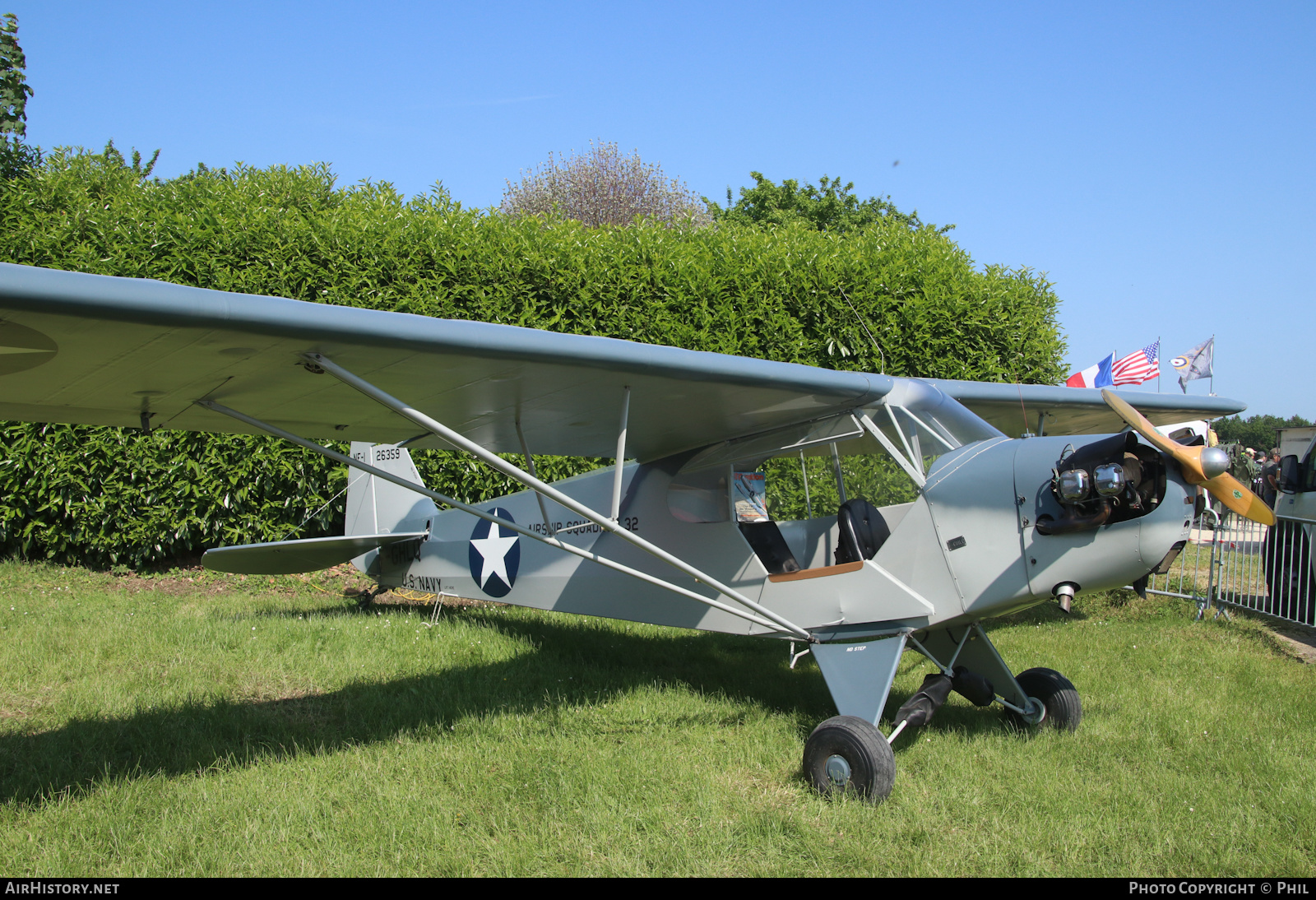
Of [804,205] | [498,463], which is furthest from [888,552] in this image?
[804,205]

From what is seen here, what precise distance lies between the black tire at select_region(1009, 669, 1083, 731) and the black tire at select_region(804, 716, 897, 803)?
1.45 m

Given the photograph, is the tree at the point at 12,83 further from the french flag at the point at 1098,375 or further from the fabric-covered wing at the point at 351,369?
the french flag at the point at 1098,375

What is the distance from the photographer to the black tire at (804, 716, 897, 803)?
3.69 metres

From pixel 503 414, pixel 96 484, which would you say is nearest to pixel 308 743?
pixel 503 414

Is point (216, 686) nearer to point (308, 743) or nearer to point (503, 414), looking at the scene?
point (308, 743)

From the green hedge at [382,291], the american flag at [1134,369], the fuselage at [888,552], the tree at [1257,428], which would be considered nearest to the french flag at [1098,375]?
the american flag at [1134,369]

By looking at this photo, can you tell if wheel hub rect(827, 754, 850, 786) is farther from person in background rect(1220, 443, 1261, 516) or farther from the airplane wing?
person in background rect(1220, 443, 1261, 516)

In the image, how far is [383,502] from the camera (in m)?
7.81

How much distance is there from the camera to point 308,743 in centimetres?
440

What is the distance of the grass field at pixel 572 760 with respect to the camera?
3166 millimetres

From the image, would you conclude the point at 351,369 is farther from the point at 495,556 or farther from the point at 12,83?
the point at 12,83

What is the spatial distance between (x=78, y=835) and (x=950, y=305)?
8.43 metres

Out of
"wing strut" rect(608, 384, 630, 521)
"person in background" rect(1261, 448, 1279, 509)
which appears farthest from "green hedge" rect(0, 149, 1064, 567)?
"wing strut" rect(608, 384, 630, 521)

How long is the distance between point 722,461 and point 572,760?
2.10 metres
